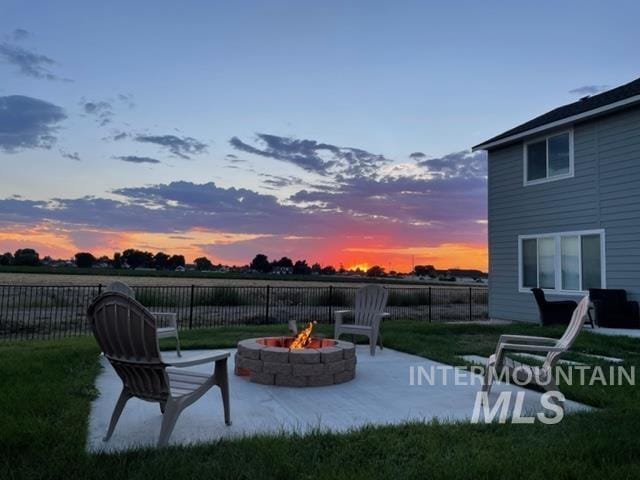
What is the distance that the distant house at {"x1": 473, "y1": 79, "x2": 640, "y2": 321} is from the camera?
1019 cm

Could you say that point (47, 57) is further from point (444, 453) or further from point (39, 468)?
point (444, 453)

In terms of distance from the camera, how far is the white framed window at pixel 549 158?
38.1ft

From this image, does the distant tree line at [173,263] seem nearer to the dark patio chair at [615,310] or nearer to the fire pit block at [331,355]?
the dark patio chair at [615,310]

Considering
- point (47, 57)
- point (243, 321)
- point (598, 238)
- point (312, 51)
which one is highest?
point (312, 51)

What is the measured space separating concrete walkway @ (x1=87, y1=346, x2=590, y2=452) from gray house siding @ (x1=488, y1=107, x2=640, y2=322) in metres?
6.75

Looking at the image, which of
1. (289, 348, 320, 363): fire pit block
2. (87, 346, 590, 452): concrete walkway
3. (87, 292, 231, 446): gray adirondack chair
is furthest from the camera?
(289, 348, 320, 363): fire pit block

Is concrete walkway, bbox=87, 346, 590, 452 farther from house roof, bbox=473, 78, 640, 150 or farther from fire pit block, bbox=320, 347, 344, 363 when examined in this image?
house roof, bbox=473, 78, 640, 150

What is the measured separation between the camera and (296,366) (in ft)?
16.2

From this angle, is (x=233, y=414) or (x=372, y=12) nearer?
(x=233, y=414)

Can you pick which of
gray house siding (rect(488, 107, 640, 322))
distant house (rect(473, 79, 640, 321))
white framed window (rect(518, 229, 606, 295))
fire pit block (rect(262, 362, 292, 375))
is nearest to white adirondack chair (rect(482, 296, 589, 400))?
fire pit block (rect(262, 362, 292, 375))

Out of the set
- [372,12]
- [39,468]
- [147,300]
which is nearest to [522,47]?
[372,12]

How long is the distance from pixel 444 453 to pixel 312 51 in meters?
9.79

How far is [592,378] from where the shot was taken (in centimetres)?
517

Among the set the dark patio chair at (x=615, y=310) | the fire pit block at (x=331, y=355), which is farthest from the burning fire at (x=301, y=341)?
the dark patio chair at (x=615, y=310)
